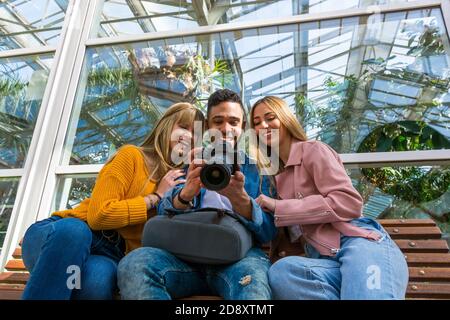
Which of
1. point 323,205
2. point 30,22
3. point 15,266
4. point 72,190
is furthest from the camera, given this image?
point 30,22

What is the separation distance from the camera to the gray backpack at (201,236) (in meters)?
0.95

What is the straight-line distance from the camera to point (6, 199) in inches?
83.6

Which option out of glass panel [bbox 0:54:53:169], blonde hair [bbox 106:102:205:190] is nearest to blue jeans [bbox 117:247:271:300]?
blonde hair [bbox 106:102:205:190]

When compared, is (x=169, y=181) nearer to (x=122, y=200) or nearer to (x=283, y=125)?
(x=122, y=200)

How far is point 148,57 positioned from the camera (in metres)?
2.50

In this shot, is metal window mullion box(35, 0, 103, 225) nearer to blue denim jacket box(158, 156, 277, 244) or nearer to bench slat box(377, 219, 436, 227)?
blue denim jacket box(158, 156, 277, 244)

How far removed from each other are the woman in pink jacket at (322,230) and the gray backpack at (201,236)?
13cm

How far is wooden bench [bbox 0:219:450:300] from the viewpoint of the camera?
3.83 feet

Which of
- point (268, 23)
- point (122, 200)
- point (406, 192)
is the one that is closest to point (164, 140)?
point (122, 200)

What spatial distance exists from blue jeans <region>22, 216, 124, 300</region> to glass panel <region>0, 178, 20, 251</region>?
44.2 inches

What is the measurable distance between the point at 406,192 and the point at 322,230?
0.90m

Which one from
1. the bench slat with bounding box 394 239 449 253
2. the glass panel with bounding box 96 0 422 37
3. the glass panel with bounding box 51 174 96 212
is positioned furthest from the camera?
the glass panel with bounding box 96 0 422 37

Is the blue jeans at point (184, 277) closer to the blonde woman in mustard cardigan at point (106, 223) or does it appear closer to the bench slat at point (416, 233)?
the blonde woman in mustard cardigan at point (106, 223)
